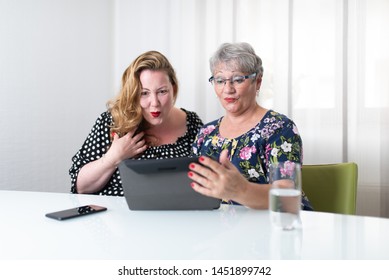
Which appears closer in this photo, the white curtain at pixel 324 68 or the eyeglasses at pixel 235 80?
the eyeglasses at pixel 235 80

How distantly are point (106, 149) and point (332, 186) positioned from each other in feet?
3.59

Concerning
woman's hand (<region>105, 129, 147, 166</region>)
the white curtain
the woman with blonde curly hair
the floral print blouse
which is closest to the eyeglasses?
the floral print blouse

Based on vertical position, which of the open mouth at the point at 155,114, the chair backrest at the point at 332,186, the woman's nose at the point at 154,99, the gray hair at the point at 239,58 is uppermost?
the gray hair at the point at 239,58

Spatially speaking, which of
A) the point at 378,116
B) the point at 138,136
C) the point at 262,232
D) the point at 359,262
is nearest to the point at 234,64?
the point at 138,136

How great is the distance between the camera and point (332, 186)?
72.6 inches

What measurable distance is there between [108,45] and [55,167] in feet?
3.42

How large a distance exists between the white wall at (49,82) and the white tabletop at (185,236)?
1301mm

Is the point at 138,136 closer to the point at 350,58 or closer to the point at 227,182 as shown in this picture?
the point at 227,182

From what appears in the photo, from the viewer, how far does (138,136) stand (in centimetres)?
197

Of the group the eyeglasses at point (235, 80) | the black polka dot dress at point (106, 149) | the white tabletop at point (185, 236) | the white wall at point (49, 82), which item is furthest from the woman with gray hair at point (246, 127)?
the white wall at point (49, 82)

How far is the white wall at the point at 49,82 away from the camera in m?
2.49

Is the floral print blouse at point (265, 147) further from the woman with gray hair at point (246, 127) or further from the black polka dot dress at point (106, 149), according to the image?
the black polka dot dress at point (106, 149)

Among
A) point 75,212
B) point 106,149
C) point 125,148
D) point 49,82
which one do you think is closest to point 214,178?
point 75,212

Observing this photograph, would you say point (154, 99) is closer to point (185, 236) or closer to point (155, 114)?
point (155, 114)
